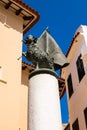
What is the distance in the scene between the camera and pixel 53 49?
596cm

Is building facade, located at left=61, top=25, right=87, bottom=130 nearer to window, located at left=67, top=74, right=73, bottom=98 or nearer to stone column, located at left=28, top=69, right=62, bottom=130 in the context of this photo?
window, located at left=67, top=74, right=73, bottom=98

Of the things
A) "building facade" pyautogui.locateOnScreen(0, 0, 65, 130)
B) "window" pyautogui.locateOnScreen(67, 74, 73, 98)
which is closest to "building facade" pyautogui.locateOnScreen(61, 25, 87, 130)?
"window" pyautogui.locateOnScreen(67, 74, 73, 98)

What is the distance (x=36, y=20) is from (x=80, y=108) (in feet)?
17.7

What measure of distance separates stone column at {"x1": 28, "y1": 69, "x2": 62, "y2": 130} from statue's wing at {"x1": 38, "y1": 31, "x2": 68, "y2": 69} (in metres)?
0.54

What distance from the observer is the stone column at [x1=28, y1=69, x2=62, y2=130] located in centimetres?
458

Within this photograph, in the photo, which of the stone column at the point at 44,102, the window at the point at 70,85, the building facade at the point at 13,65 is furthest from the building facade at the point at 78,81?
the stone column at the point at 44,102

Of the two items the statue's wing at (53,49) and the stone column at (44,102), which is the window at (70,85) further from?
the stone column at (44,102)

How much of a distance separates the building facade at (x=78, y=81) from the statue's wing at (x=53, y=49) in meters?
8.88

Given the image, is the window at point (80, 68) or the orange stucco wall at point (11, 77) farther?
the window at point (80, 68)

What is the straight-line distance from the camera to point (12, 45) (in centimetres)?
1331

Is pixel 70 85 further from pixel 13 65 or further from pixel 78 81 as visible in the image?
pixel 13 65

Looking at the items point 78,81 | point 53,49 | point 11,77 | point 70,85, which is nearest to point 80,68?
point 78,81

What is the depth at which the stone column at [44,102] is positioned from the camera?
15.0ft

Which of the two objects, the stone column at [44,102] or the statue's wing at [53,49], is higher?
the statue's wing at [53,49]
